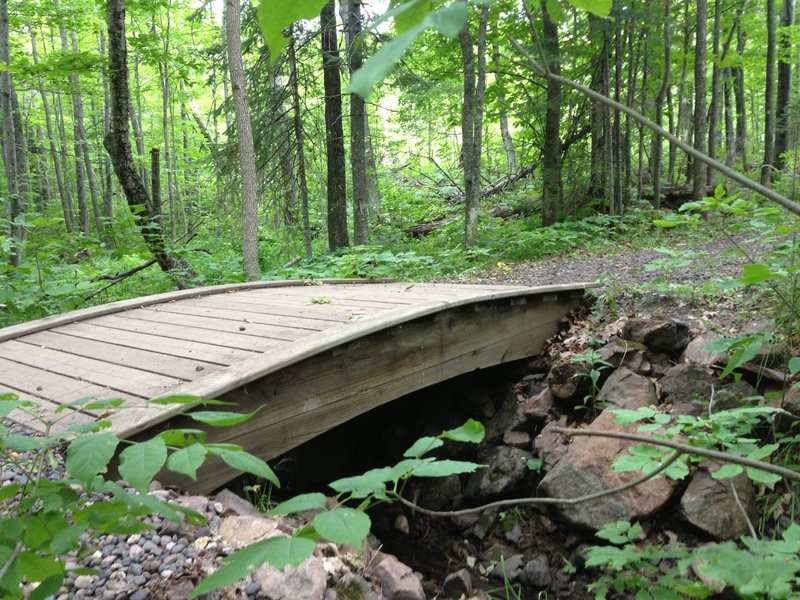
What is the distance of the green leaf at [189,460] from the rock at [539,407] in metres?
3.87

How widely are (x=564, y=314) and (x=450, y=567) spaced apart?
8.84ft

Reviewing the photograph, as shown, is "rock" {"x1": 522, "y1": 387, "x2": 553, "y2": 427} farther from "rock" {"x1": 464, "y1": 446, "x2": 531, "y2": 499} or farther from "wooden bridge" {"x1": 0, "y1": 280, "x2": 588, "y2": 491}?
"wooden bridge" {"x1": 0, "y1": 280, "x2": 588, "y2": 491}

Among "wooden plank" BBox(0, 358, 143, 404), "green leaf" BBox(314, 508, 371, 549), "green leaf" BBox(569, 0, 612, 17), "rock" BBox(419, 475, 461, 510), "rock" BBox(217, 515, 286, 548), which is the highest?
"green leaf" BBox(569, 0, 612, 17)

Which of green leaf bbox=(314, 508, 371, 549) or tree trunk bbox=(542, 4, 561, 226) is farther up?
tree trunk bbox=(542, 4, 561, 226)

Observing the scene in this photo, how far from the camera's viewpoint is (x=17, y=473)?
7.06 feet

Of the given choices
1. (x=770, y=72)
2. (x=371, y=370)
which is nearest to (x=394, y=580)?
(x=371, y=370)

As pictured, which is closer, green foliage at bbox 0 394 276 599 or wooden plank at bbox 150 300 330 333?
green foliage at bbox 0 394 276 599

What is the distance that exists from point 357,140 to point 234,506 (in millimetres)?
9234

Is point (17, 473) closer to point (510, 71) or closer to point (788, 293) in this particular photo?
point (788, 293)

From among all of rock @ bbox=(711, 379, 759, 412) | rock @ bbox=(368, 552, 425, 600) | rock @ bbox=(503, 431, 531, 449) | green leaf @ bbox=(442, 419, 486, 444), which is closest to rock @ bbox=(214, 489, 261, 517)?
rock @ bbox=(368, 552, 425, 600)

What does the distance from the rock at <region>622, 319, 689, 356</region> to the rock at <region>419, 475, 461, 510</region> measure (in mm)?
1950

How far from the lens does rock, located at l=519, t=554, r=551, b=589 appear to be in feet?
10.8

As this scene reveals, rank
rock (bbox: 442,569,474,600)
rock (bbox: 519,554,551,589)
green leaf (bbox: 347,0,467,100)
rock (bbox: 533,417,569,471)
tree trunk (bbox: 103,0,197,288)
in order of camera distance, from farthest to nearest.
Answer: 1. tree trunk (bbox: 103,0,197,288)
2. rock (bbox: 533,417,569,471)
3. rock (bbox: 519,554,551,589)
4. rock (bbox: 442,569,474,600)
5. green leaf (bbox: 347,0,467,100)

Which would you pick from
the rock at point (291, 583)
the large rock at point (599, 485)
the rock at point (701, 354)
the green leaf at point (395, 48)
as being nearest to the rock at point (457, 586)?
the large rock at point (599, 485)
